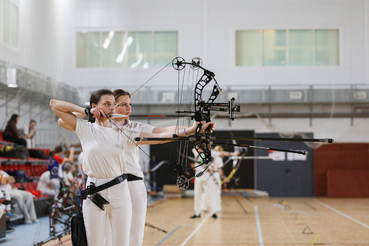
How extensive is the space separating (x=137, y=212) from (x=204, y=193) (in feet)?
20.7

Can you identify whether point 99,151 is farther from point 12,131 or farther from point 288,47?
point 288,47

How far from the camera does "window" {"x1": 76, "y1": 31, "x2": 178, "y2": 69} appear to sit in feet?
40.6

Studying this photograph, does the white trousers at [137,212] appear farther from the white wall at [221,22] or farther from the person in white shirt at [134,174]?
the white wall at [221,22]

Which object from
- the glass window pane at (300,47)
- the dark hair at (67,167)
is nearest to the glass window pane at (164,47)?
the glass window pane at (300,47)

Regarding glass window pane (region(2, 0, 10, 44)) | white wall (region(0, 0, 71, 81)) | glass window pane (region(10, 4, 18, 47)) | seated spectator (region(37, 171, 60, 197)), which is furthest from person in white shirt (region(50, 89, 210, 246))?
seated spectator (region(37, 171, 60, 197))

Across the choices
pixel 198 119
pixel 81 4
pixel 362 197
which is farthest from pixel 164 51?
pixel 198 119

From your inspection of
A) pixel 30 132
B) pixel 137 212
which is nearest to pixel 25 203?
pixel 30 132

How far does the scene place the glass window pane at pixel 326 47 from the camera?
1228 cm

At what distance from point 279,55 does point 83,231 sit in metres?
10.8

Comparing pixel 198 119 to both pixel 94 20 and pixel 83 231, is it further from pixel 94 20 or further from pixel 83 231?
pixel 94 20

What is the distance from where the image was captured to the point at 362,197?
52.1 feet

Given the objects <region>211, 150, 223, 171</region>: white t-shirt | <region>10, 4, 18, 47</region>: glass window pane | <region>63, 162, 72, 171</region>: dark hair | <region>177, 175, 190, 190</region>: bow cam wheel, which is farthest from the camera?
<region>211, 150, 223, 171</region>: white t-shirt

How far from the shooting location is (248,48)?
40.7ft

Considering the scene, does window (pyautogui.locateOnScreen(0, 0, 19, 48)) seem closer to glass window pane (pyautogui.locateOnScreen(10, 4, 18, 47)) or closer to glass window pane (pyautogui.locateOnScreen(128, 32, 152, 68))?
glass window pane (pyautogui.locateOnScreen(10, 4, 18, 47))
